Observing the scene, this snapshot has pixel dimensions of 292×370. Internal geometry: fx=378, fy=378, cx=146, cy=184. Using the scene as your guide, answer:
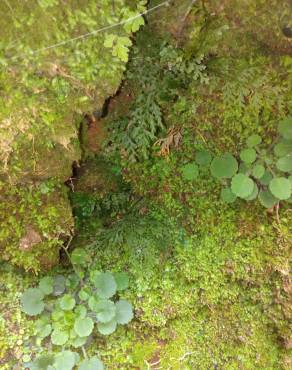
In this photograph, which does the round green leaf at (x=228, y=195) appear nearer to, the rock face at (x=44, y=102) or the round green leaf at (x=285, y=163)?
the round green leaf at (x=285, y=163)

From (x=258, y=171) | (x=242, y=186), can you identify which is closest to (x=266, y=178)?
(x=258, y=171)

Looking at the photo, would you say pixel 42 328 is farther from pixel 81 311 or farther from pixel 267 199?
pixel 267 199

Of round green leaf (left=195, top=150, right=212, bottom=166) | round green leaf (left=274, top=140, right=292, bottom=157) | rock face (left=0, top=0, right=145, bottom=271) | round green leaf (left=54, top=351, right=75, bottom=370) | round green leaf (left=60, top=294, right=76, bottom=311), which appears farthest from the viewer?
round green leaf (left=195, top=150, right=212, bottom=166)

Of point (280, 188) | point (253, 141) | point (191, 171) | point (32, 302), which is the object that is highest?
point (253, 141)

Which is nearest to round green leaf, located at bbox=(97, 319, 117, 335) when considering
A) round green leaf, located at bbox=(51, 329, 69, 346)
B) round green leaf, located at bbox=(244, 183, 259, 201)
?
round green leaf, located at bbox=(51, 329, 69, 346)

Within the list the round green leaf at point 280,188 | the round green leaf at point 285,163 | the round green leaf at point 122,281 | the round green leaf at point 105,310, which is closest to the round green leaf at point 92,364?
the round green leaf at point 105,310

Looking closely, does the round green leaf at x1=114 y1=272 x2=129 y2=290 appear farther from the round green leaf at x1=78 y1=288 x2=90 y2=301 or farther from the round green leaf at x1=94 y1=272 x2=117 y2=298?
the round green leaf at x1=78 y1=288 x2=90 y2=301
